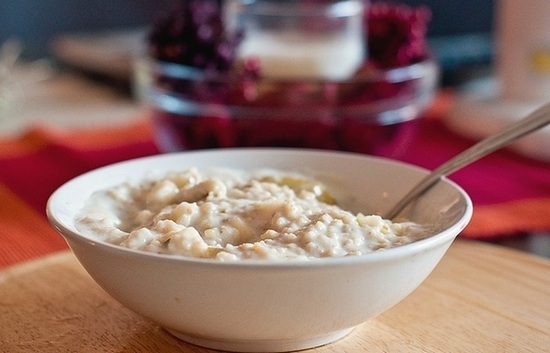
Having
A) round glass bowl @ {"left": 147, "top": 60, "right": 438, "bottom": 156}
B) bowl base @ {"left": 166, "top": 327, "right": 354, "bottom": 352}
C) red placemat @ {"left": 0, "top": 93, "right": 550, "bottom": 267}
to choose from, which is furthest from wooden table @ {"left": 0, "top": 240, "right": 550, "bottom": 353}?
round glass bowl @ {"left": 147, "top": 60, "right": 438, "bottom": 156}

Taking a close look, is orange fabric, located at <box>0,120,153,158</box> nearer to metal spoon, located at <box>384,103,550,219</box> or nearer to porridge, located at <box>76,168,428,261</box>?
porridge, located at <box>76,168,428,261</box>

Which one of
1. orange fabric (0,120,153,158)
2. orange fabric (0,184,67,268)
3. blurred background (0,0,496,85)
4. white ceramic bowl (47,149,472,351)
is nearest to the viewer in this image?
white ceramic bowl (47,149,472,351)

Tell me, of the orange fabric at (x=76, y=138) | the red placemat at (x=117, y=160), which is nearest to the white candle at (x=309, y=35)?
the red placemat at (x=117, y=160)

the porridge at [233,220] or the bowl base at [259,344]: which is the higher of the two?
the porridge at [233,220]

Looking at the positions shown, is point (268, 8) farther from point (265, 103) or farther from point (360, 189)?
point (360, 189)

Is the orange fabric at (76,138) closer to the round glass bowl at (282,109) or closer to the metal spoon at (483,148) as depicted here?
the round glass bowl at (282,109)

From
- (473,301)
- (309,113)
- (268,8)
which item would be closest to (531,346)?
(473,301)
